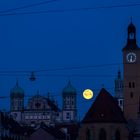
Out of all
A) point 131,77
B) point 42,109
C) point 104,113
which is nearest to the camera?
point 104,113

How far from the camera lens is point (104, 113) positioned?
105 m

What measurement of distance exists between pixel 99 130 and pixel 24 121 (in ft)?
260

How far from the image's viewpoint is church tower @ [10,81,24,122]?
186m

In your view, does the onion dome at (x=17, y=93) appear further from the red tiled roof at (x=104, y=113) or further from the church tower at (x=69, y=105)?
the red tiled roof at (x=104, y=113)

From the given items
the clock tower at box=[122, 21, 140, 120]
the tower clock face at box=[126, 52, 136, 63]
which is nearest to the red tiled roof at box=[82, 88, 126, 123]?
the clock tower at box=[122, 21, 140, 120]

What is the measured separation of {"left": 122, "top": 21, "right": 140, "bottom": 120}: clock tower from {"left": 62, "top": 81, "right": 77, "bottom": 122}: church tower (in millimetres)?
71080

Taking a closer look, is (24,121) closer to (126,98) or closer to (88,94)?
(126,98)

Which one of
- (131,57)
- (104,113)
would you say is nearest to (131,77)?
(131,57)

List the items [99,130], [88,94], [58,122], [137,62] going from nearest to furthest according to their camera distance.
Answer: [88,94], [99,130], [137,62], [58,122]

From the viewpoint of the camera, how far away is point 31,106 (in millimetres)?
187125

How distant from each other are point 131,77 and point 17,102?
284 feet

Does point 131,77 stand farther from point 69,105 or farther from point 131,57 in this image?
point 69,105

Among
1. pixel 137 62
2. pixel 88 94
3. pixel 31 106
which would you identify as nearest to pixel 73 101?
pixel 31 106

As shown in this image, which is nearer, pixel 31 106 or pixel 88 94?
pixel 88 94
